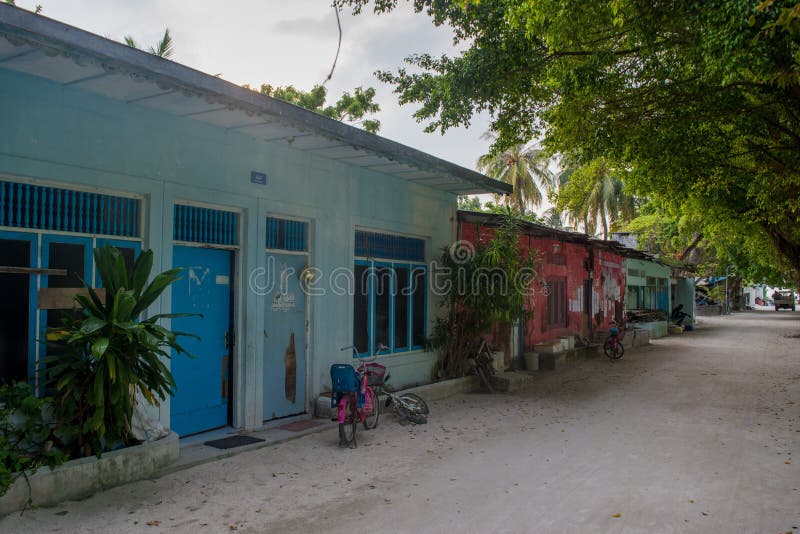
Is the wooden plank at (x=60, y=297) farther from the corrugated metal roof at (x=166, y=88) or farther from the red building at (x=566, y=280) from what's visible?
the red building at (x=566, y=280)

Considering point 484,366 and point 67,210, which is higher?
point 67,210

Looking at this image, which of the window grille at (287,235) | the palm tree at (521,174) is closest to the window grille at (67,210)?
the window grille at (287,235)

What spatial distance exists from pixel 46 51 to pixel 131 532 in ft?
12.2

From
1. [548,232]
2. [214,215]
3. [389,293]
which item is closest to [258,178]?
[214,215]

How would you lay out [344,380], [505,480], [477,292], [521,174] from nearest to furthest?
[505,480], [344,380], [477,292], [521,174]

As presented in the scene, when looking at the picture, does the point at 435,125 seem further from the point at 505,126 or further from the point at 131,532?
the point at 131,532

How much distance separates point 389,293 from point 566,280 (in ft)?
28.5

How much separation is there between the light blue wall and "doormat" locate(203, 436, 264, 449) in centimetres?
32

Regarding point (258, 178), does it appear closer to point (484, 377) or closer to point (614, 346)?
point (484, 377)

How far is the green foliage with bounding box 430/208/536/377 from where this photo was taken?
34.1 feet

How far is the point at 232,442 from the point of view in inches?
262

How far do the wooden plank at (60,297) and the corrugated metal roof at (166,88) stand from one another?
6.35 ft

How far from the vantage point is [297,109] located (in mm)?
6617

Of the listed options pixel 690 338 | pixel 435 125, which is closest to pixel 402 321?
pixel 435 125
